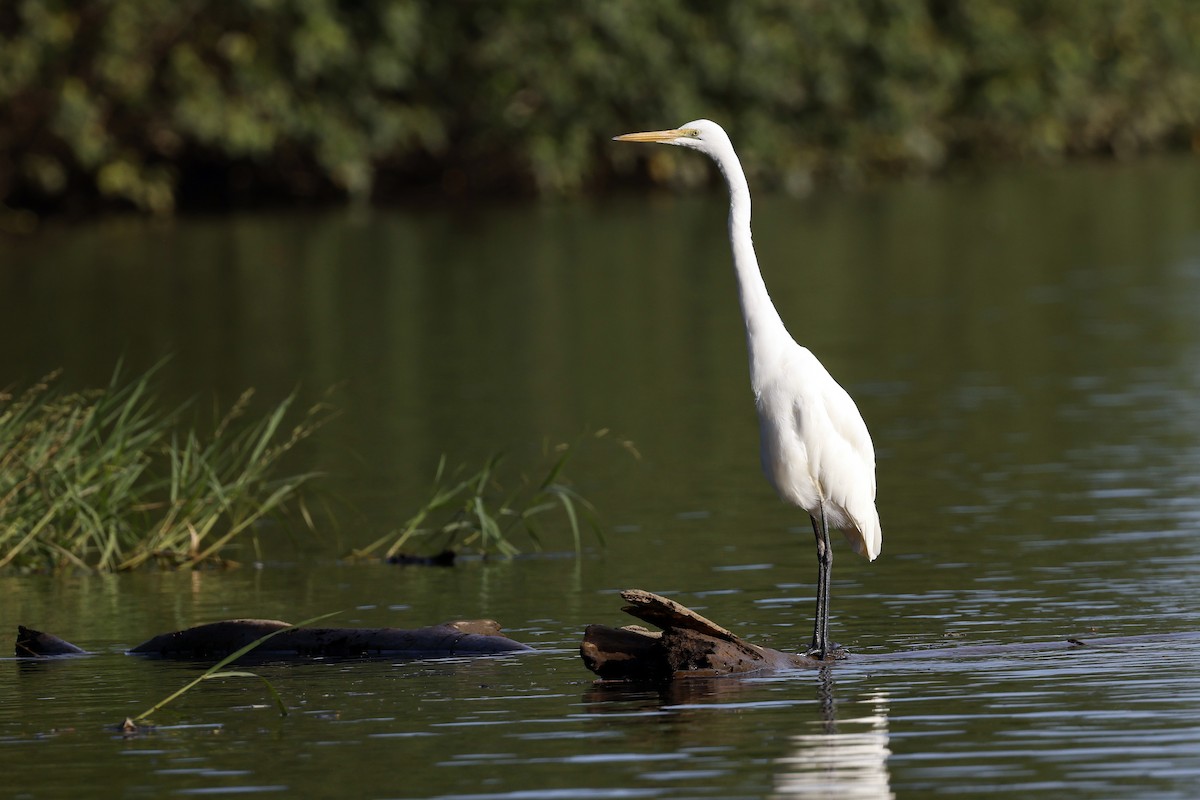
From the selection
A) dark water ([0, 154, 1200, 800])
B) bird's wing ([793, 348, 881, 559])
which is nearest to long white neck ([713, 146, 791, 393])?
bird's wing ([793, 348, 881, 559])

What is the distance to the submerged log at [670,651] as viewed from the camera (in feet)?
28.8

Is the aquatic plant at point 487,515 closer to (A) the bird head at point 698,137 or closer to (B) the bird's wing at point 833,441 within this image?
(B) the bird's wing at point 833,441

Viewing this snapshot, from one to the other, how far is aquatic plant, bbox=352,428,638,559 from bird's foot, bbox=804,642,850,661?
2378 mm

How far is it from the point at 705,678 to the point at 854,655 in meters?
0.77

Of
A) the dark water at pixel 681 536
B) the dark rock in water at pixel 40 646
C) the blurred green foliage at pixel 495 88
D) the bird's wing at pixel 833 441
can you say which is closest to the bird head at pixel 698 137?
the bird's wing at pixel 833 441

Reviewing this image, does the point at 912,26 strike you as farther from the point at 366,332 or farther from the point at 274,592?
the point at 274,592

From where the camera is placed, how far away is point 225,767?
304 inches

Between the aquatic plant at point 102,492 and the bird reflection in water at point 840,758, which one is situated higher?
the aquatic plant at point 102,492

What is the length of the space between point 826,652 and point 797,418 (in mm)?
962

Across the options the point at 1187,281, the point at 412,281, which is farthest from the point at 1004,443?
the point at 412,281

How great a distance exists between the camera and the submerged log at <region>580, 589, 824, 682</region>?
346 inches

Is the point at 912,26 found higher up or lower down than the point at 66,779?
higher up

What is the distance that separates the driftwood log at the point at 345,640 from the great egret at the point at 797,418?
1.37 meters

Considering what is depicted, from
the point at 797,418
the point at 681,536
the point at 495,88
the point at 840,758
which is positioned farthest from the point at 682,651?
the point at 495,88
